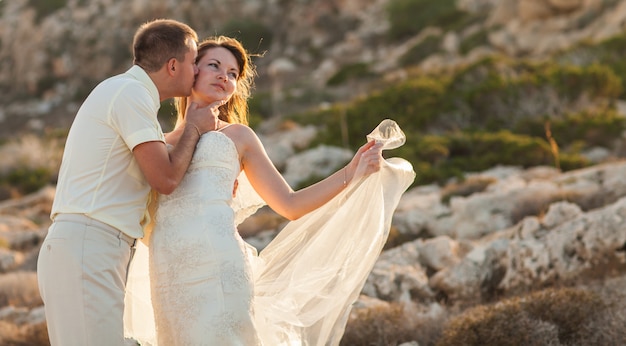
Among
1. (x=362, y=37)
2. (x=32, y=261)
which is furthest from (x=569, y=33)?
(x=32, y=261)

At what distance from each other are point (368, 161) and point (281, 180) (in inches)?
17.3

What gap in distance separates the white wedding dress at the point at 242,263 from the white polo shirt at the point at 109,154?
29 centimetres

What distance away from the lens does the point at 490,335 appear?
5293 mm

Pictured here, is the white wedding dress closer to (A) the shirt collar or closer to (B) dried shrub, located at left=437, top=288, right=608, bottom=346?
(A) the shirt collar

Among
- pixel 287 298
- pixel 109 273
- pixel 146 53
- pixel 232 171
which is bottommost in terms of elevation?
pixel 287 298

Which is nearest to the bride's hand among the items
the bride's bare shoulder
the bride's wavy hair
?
the bride's bare shoulder

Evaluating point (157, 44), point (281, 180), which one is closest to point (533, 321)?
point (281, 180)

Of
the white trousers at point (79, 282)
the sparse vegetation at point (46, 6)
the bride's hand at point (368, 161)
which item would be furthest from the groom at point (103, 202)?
the sparse vegetation at point (46, 6)

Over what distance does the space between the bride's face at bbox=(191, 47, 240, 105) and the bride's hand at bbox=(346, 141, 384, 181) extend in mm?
716

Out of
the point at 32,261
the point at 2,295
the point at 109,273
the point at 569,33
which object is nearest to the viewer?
the point at 109,273

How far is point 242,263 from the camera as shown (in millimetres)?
3779

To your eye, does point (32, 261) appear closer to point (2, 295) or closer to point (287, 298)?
point (2, 295)

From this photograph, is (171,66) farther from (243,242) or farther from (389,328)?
(389,328)

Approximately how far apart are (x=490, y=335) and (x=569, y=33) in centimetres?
2148
